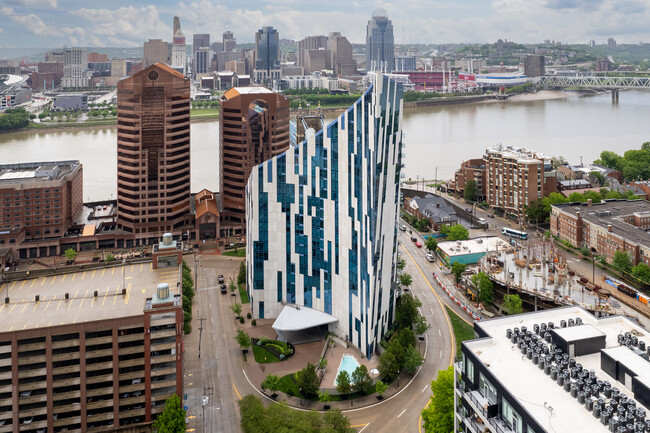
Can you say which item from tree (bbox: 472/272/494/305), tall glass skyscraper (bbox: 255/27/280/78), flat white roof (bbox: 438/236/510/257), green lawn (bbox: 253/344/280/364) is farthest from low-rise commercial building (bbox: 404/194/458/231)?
tall glass skyscraper (bbox: 255/27/280/78)

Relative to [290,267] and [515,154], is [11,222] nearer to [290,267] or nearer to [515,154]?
[290,267]

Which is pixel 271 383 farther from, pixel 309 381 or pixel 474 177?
pixel 474 177

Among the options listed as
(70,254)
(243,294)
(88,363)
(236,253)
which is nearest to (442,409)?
(88,363)

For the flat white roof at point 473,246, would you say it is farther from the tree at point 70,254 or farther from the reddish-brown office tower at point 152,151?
the tree at point 70,254

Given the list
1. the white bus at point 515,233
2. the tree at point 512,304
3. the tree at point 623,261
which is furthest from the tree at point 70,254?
the tree at point 623,261

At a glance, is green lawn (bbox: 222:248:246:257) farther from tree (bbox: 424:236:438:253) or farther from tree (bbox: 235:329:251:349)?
tree (bbox: 235:329:251:349)

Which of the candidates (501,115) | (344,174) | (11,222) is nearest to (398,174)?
(344,174)
